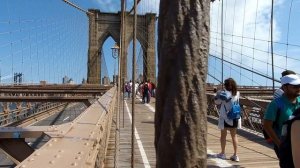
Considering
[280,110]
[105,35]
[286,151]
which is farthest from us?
[105,35]

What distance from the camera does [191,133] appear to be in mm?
1505

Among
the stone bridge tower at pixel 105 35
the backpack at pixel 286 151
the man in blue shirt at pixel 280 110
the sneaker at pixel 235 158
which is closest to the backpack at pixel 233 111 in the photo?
the sneaker at pixel 235 158

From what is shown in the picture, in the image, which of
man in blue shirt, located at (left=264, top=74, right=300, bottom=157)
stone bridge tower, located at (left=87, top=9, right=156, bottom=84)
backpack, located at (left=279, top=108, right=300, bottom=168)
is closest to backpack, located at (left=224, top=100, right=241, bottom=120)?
man in blue shirt, located at (left=264, top=74, right=300, bottom=157)

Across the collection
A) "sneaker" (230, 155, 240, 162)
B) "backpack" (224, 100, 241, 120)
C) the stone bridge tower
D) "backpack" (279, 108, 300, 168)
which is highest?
the stone bridge tower

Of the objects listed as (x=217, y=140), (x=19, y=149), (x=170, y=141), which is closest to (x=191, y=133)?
(x=170, y=141)

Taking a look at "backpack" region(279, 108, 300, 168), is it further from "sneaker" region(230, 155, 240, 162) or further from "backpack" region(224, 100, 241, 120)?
"sneaker" region(230, 155, 240, 162)

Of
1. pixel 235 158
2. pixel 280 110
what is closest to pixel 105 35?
pixel 235 158

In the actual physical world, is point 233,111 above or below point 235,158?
above

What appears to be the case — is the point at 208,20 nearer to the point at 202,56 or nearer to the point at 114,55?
the point at 202,56

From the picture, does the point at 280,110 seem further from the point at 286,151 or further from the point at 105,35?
the point at 105,35

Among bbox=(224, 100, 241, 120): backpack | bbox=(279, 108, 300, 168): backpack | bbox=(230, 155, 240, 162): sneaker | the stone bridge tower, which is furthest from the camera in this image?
the stone bridge tower

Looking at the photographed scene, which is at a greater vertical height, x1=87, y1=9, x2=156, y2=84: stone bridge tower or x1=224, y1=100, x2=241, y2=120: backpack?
x1=87, y1=9, x2=156, y2=84: stone bridge tower

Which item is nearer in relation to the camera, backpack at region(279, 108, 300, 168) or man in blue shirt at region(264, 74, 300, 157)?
backpack at region(279, 108, 300, 168)

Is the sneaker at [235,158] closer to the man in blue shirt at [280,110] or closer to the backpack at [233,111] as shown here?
the backpack at [233,111]
